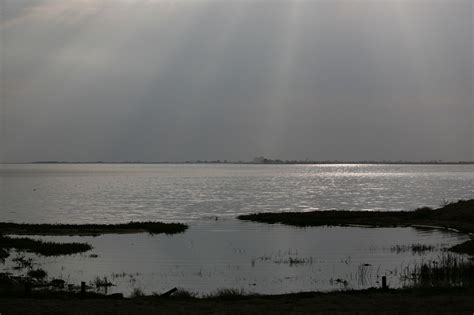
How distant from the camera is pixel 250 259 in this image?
37688mm

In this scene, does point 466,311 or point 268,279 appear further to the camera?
point 268,279

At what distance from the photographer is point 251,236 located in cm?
5141

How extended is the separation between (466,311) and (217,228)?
42496 millimetres

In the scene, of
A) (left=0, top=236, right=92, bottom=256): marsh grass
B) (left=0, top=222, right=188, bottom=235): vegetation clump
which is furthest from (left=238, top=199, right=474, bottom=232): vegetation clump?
(left=0, top=236, right=92, bottom=256): marsh grass

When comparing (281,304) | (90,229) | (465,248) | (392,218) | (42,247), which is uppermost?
(281,304)

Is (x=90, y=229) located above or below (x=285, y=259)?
below

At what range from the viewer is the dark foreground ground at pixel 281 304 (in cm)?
1884

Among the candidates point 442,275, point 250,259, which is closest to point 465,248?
point 442,275

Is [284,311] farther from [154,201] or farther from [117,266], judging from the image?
[154,201]

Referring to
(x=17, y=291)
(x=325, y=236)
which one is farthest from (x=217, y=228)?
(x=17, y=291)

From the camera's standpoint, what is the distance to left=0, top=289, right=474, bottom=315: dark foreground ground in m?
18.8

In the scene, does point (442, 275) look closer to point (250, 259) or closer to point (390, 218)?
point (250, 259)

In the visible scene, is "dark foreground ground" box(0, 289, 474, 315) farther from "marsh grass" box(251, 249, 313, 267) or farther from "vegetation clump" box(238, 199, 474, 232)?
"vegetation clump" box(238, 199, 474, 232)

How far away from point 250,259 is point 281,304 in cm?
1722
